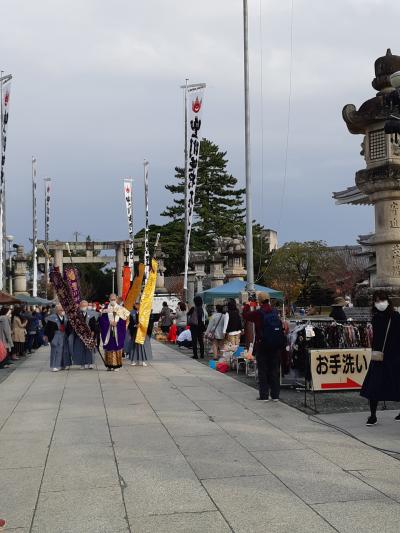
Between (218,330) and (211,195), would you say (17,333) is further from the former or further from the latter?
(211,195)

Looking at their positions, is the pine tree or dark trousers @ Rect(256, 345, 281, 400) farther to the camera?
the pine tree

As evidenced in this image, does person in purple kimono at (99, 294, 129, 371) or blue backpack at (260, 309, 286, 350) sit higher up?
blue backpack at (260, 309, 286, 350)

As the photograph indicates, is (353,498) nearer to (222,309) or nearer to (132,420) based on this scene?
(132,420)

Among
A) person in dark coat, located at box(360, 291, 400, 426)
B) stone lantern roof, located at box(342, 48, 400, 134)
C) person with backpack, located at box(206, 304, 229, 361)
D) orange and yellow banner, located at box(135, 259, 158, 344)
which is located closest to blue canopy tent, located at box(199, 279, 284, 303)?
person with backpack, located at box(206, 304, 229, 361)

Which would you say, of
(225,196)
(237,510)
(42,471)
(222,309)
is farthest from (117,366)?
Result: (225,196)

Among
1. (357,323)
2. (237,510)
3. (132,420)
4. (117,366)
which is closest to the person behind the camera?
(237,510)

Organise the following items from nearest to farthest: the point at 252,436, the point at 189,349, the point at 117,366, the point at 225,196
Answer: the point at 252,436 < the point at 117,366 < the point at 189,349 < the point at 225,196

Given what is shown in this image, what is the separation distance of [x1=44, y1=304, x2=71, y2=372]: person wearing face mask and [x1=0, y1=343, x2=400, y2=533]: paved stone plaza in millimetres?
5403

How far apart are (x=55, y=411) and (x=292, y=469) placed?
487cm

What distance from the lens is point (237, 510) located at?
4992 mm

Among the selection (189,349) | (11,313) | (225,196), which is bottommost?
(189,349)

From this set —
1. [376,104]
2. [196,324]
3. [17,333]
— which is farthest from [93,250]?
[376,104]

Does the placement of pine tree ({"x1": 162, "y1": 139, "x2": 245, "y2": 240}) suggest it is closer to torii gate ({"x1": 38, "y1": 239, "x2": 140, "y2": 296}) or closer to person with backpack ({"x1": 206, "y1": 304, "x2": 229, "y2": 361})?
torii gate ({"x1": 38, "y1": 239, "x2": 140, "y2": 296})

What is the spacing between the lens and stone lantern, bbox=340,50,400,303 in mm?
12664
